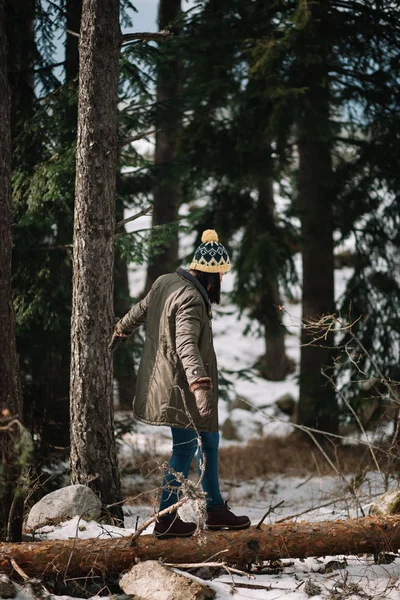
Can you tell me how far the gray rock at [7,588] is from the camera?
13.1 ft

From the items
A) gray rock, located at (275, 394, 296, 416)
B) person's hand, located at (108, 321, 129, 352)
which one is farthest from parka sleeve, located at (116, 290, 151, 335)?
gray rock, located at (275, 394, 296, 416)

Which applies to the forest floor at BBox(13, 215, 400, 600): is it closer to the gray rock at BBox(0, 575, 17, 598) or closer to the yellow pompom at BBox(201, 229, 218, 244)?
the gray rock at BBox(0, 575, 17, 598)

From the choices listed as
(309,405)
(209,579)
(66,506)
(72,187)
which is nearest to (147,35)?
(72,187)

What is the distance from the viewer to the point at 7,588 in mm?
4004

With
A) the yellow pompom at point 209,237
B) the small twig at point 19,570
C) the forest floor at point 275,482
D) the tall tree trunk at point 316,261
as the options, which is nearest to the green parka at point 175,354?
the yellow pompom at point 209,237

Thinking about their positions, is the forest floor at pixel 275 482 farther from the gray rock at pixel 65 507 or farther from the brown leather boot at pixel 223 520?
the brown leather boot at pixel 223 520

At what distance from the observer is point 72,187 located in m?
7.28

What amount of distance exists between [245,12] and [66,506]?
781 centimetres

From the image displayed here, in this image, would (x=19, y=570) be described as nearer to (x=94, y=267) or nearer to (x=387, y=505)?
(x=94, y=267)

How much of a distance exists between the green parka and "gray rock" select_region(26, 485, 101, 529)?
102 centimetres

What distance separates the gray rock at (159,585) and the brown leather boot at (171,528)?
33cm

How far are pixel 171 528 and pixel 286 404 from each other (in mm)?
11194

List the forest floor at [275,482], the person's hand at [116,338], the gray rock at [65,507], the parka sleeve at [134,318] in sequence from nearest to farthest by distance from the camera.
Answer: the forest floor at [275,482] < the parka sleeve at [134,318] < the gray rock at [65,507] < the person's hand at [116,338]

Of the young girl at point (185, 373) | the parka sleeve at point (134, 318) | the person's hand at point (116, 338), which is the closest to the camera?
the young girl at point (185, 373)
